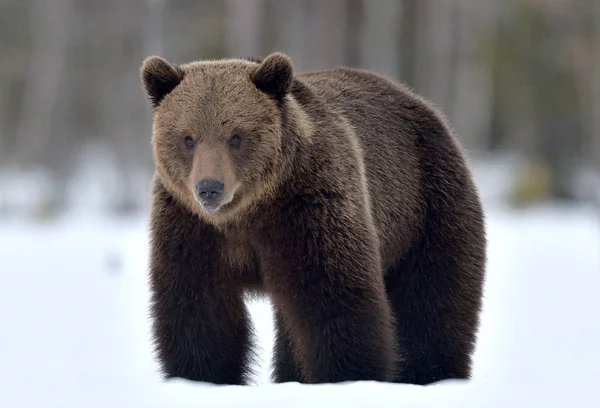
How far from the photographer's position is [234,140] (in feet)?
19.1

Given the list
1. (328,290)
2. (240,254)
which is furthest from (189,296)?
(328,290)

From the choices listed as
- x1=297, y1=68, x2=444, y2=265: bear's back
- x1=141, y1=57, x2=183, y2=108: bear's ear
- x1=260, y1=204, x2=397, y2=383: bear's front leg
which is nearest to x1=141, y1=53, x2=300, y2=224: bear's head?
x1=141, y1=57, x2=183, y2=108: bear's ear

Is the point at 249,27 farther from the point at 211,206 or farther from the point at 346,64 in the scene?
the point at 211,206

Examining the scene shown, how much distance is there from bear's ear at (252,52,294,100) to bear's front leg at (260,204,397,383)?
28.3 inches

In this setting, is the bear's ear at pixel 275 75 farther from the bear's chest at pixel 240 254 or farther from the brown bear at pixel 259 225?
the bear's chest at pixel 240 254

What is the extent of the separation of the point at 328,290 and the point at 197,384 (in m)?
0.96

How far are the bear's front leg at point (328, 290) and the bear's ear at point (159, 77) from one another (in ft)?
3.34

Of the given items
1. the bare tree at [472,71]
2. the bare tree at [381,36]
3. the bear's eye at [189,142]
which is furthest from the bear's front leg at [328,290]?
the bare tree at [472,71]
